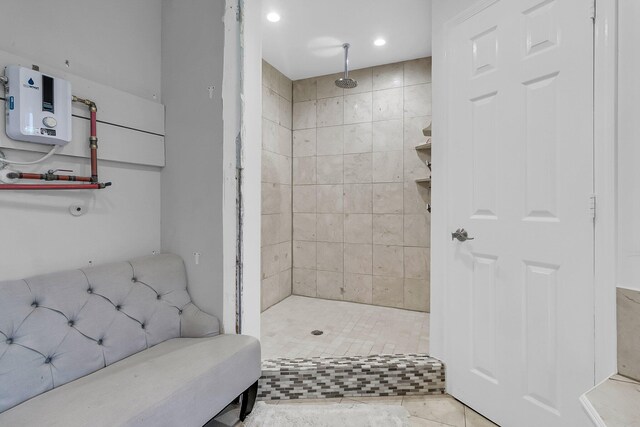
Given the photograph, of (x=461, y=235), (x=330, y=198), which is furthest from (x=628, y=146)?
(x=330, y=198)

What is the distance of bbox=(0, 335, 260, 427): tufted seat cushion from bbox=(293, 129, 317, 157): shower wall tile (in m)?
2.35

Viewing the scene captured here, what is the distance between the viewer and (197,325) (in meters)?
1.63

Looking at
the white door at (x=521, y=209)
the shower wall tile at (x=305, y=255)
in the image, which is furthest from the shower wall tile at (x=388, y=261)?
the white door at (x=521, y=209)

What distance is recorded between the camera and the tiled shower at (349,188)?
10.1ft

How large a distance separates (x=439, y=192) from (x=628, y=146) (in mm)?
824

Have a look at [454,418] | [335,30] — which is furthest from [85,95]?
[454,418]

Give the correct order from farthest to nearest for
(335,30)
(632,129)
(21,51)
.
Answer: (335,30) → (21,51) → (632,129)

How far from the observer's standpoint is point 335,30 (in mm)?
2562

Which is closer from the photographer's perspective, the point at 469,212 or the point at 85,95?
the point at 85,95

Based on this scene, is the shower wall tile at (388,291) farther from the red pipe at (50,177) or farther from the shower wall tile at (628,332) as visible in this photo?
the red pipe at (50,177)

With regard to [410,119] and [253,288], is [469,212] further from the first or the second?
[410,119]

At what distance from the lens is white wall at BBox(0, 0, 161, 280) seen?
1.30 m

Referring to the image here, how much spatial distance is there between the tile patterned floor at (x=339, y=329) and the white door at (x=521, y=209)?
1.91 ft

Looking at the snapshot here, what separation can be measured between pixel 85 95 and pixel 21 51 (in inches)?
9.9
